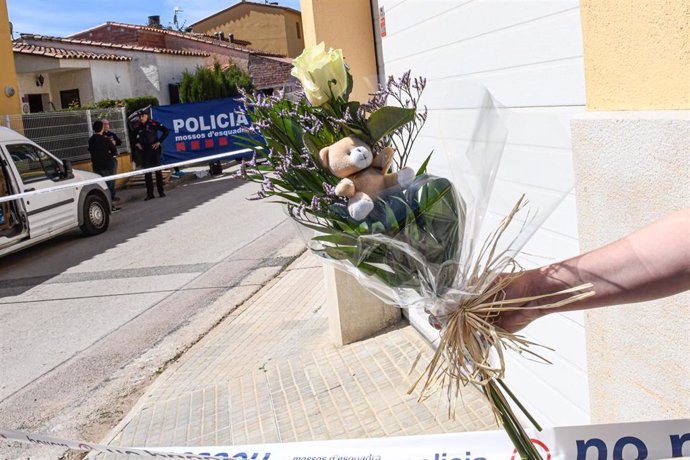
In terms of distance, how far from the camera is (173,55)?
34.4 m

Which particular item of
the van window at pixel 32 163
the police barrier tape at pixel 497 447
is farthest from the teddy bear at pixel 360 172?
the van window at pixel 32 163

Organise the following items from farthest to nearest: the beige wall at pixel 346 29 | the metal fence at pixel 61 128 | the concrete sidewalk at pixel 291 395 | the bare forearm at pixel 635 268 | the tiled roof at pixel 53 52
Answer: the tiled roof at pixel 53 52 → the metal fence at pixel 61 128 → the beige wall at pixel 346 29 → the concrete sidewalk at pixel 291 395 → the bare forearm at pixel 635 268

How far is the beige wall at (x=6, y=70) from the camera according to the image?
19234 millimetres

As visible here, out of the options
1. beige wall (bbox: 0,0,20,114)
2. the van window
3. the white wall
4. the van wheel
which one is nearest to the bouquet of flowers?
the white wall

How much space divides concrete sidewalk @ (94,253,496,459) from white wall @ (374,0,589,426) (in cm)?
68

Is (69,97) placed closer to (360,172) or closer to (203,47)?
(203,47)

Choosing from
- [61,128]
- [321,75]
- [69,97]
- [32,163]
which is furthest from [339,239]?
[69,97]

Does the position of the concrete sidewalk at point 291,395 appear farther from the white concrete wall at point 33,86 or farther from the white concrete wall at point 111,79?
the white concrete wall at point 111,79

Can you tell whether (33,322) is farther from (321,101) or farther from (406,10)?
(321,101)

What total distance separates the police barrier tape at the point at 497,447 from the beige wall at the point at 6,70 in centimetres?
1898

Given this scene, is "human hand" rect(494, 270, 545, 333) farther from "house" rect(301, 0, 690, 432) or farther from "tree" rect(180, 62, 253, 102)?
"tree" rect(180, 62, 253, 102)

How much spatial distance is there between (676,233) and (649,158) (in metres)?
0.89

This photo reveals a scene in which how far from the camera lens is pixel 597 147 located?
Answer: 8.38ft

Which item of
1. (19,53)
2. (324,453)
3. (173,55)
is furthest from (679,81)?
(173,55)
